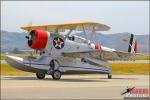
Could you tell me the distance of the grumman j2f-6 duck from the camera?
2580 cm

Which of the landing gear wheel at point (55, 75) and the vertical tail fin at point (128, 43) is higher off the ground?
the vertical tail fin at point (128, 43)

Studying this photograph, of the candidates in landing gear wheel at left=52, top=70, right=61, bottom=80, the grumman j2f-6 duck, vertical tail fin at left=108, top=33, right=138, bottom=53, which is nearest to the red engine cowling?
the grumman j2f-6 duck

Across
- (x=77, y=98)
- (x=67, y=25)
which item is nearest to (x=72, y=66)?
(x=67, y=25)

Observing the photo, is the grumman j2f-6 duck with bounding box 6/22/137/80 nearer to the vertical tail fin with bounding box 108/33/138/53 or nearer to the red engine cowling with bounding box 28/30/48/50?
the red engine cowling with bounding box 28/30/48/50

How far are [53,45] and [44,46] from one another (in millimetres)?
661

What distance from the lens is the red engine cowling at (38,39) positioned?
1003 inches

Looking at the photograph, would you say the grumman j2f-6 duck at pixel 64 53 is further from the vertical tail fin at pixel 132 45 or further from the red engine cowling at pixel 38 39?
the vertical tail fin at pixel 132 45

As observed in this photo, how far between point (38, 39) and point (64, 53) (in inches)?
83.7

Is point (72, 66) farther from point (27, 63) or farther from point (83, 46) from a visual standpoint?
point (27, 63)

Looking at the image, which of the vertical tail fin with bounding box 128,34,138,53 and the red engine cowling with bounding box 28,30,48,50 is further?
the vertical tail fin with bounding box 128,34,138,53

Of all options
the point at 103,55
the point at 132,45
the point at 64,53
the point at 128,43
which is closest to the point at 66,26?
the point at 64,53

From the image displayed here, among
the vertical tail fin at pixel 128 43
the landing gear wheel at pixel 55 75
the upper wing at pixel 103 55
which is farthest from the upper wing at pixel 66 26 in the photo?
the vertical tail fin at pixel 128 43

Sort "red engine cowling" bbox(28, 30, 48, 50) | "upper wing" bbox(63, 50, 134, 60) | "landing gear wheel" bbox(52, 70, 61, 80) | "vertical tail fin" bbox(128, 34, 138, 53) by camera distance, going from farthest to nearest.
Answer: "vertical tail fin" bbox(128, 34, 138, 53)
"upper wing" bbox(63, 50, 134, 60)
"landing gear wheel" bbox(52, 70, 61, 80)
"red engine cowling" bbox(28, 30, 48, 50)

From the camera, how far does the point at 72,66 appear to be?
2731 cm
